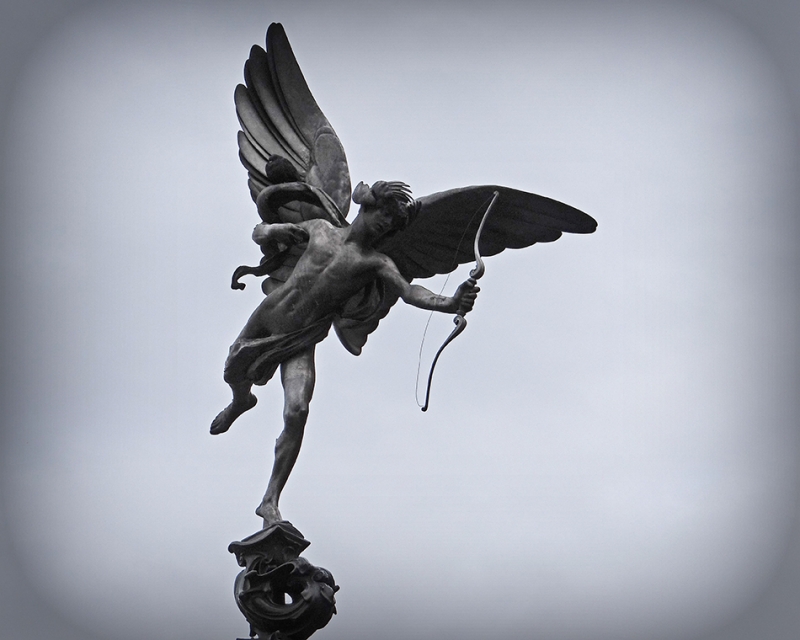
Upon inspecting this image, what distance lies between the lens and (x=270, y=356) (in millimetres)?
9047

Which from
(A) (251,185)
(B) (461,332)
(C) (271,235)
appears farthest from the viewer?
(A) (251,185)

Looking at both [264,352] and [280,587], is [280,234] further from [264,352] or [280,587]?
[280,587]

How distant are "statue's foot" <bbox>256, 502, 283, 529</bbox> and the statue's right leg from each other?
2.34ft

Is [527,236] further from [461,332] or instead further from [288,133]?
[288,133]

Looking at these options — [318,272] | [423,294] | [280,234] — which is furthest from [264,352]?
[423,294]

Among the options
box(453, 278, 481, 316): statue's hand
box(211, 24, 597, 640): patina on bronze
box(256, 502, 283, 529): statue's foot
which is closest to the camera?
box(453, 278, 481, 316): statue's hand

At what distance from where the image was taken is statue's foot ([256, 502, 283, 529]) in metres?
8.70

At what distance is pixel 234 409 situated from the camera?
9.27 m

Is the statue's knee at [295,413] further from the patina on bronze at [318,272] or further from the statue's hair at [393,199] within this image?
the statue's hair at [393,199]

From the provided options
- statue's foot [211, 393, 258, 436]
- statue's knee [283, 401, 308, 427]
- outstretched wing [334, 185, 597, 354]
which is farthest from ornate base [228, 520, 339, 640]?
outstretched wing [334, 185, 597, 354]

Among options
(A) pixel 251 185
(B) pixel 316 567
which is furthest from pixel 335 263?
(B) pixel 316 567

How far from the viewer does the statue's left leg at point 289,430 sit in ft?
28.8

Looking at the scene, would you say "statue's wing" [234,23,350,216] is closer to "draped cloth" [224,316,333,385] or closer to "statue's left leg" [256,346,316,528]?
"draped cloth" [224,316,333,385]

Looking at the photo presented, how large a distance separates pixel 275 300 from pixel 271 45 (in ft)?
6.08
